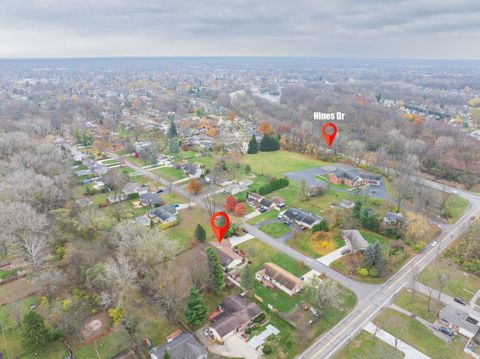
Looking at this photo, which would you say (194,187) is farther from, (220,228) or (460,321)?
(460,321)

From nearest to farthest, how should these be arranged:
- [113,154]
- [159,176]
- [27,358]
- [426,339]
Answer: [27,358] < [426,339] < [159,176] < [113,154]

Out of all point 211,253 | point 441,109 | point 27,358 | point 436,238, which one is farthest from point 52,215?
point 441,109

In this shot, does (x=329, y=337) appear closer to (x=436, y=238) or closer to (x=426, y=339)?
(x=426, y=339)

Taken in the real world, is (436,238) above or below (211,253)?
below

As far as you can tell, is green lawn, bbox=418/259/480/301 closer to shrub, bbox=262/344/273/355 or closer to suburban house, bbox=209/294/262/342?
shrub, bbox=262/344/273/355

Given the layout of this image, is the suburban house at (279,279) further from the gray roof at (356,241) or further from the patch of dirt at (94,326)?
the patch of dirt at (94,326)

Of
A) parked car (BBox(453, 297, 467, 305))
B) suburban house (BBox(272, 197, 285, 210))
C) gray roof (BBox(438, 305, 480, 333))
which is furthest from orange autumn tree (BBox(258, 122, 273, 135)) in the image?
gray roof (BBox(438, 305, 480, 333))

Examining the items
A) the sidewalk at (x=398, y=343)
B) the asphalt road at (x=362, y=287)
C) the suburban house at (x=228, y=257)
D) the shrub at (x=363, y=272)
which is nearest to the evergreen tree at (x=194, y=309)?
the suburban house at (x=228, y=257)
